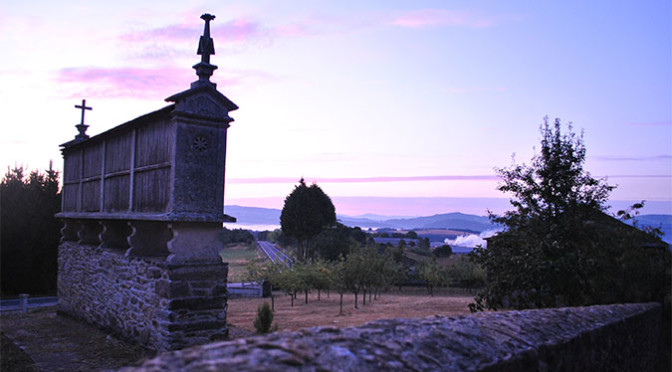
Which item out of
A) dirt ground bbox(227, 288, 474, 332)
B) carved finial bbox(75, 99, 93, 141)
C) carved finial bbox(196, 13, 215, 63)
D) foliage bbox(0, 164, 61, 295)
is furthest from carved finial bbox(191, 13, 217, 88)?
foliage bbox(0, 164, 61, 295)

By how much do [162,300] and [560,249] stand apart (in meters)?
7.62

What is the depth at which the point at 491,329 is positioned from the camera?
3344 millimetres

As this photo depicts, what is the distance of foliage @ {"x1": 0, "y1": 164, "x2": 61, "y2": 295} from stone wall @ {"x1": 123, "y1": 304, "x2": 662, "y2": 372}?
22.4 m

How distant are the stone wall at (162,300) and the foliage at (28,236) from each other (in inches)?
515

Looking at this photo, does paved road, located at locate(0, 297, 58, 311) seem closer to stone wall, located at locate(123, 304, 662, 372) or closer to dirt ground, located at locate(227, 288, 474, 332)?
dirt ground, located at locate(227, 288, 474, 332)

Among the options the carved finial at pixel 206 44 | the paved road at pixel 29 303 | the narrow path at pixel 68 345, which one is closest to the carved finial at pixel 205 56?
the carved finial at pixel 206 44

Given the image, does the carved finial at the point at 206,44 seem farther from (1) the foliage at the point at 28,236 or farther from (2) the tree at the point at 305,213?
(2) the tree at the point at 305,213

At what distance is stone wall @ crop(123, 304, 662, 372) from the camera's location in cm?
209

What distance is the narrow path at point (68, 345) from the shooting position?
798cm

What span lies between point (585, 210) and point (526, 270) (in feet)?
7.96

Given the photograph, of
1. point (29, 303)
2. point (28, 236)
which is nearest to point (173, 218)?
point (29, 303)

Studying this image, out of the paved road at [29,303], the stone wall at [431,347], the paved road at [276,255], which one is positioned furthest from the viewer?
the paved road at [276,255]

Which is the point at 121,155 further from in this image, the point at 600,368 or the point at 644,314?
the point at 644,314

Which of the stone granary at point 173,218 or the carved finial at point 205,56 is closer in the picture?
the stone granary at point 173,218
